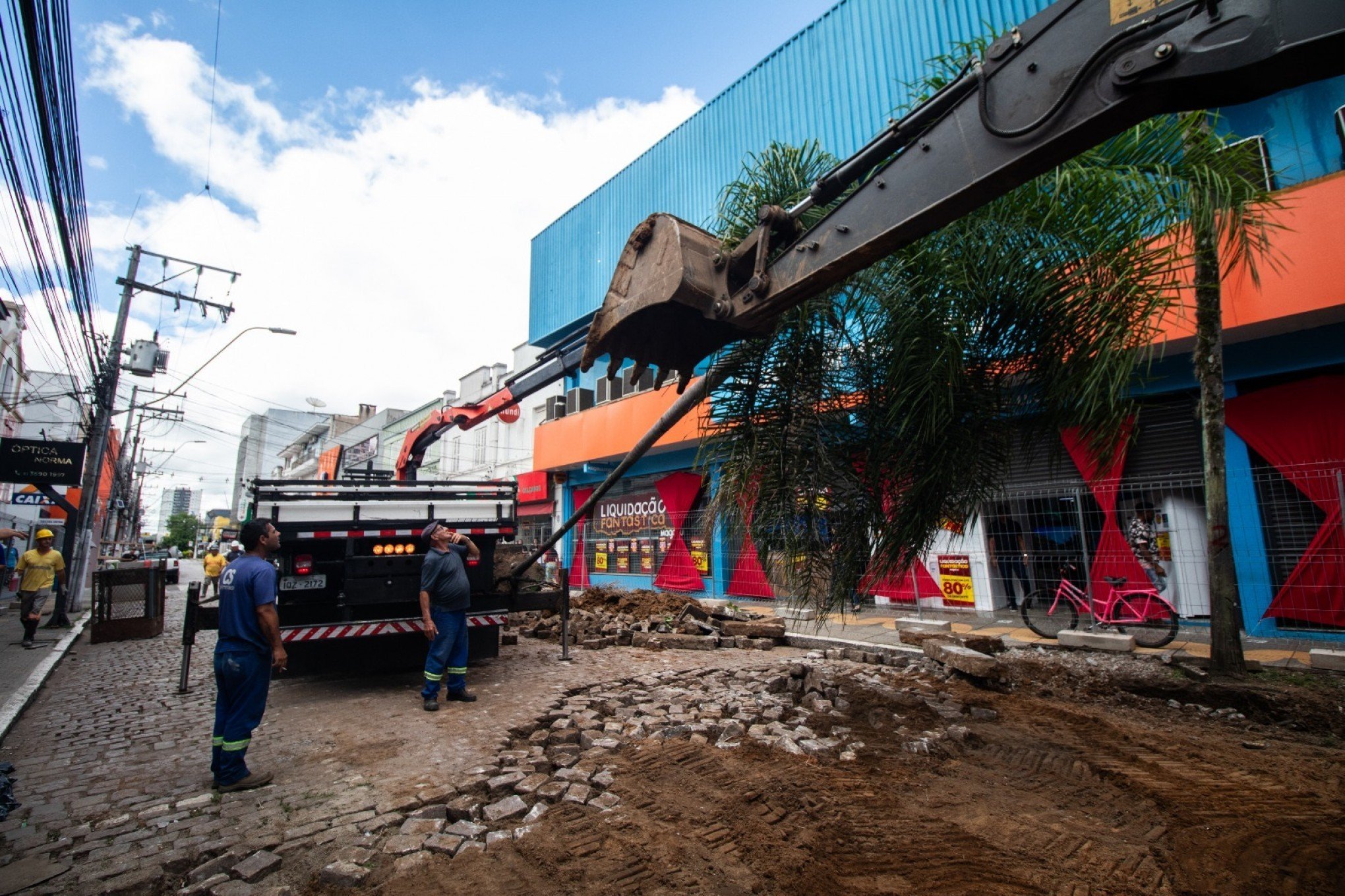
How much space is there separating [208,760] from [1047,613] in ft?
31.0

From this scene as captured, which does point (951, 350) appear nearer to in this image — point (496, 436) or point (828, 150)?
point (828, 150)

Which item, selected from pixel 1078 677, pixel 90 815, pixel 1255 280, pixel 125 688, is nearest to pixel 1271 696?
pixel 1078 677

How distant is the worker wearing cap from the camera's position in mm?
9531

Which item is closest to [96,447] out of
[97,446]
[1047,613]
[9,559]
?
[97,446]

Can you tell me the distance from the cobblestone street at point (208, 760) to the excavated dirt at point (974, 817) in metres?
0.99

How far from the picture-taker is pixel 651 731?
4.86 m

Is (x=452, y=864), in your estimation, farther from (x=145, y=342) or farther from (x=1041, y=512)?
(x=145, y=342)

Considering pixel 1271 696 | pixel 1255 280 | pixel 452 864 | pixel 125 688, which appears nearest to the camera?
pixel 452 864

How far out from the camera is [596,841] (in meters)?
3.07

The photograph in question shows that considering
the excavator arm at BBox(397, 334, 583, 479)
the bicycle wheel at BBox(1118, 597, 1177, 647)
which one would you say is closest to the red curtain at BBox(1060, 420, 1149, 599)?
the bicycle wheel at BBox(1118, 597, 1177, 647)

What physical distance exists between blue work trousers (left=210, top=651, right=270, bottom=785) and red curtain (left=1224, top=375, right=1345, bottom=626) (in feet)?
33.3

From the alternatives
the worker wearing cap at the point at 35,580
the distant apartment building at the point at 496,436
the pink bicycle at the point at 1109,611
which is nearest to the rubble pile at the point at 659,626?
the pink bicycle at the point at 1109,611

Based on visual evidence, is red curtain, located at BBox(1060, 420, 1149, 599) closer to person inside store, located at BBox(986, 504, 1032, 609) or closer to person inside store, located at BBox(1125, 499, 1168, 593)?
person inside store, located at BBox(1125, 499, 1168, 593)

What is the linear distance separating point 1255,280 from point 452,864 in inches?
260
